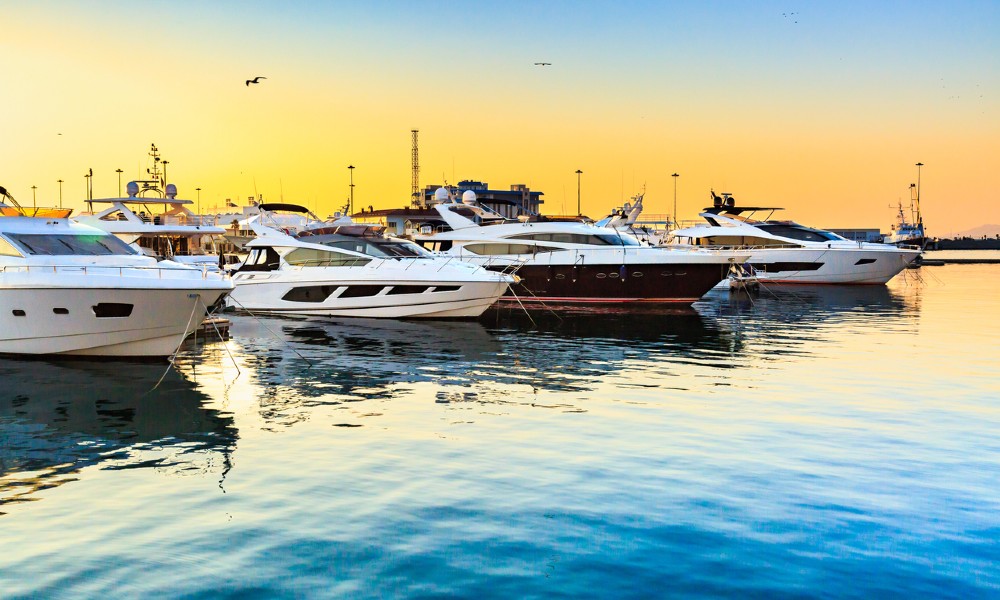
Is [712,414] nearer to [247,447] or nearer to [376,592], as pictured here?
[247,447]

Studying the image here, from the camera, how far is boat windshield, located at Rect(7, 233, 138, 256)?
56.7 feet

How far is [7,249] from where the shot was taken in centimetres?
1705

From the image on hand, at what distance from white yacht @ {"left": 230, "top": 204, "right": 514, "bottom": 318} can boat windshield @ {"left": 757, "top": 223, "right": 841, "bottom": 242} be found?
24.9 meters

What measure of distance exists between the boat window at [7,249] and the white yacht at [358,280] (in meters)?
8.73

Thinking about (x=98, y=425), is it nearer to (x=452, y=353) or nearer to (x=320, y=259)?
(x=452, y=353)

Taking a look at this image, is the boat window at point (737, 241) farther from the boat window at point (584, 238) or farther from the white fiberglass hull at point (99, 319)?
the white fiberglass hull at point (99, 319)

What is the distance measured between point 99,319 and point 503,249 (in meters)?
18.4

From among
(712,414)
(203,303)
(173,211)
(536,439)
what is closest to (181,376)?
(203,303)

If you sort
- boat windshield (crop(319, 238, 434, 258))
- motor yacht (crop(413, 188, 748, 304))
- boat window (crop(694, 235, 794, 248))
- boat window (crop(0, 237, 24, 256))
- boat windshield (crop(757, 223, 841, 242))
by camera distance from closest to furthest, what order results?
boat window (crop(0, 237, 24, 256)) → boat windshield (crop(319, 238, 434, 258)) → motor yacht (crop(413, 188, 748, 304)) → boat window (crop(694, 235, 794, 248)) → boat windshield (crop(757, 223, 841, 242))

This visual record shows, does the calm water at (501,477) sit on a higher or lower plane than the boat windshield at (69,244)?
lower

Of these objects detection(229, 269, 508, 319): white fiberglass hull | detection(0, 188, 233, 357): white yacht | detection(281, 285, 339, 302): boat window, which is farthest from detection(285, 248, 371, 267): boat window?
detection(0, 188, 233, 357): white yacht

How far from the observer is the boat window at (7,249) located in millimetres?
16953

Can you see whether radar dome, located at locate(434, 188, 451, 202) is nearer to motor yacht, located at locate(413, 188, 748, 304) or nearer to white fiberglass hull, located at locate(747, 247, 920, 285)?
motor yacht, located at locate(413, 188, 748, 304)

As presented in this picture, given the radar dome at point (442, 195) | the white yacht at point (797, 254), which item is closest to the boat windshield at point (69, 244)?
the radar dome at point (442, 195)
